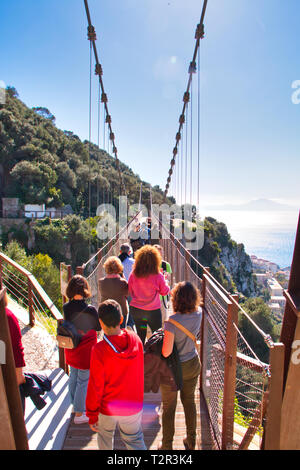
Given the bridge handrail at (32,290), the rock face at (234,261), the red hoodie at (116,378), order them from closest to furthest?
1. the red hoodie at (116,378)
2. the bridge handrail at (32,290)
3. the rock face at (234,261)

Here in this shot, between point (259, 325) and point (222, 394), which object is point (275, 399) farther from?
point (259, 325)

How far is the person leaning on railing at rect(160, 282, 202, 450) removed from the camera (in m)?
1.78

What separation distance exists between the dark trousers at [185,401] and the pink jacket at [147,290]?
0.68 meters

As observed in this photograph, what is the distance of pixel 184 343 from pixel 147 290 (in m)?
0.69

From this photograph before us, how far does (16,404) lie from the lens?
1.32 metres

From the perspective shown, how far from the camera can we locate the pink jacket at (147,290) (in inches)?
95.6

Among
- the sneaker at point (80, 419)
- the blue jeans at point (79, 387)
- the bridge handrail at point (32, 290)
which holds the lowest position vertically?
the sneaker at point (80, 419)

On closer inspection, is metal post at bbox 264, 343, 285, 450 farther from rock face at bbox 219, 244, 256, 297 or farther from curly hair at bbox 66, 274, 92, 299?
rock face at bbox 219, 244, 256, 297

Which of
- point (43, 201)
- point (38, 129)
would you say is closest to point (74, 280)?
point (43, 201)

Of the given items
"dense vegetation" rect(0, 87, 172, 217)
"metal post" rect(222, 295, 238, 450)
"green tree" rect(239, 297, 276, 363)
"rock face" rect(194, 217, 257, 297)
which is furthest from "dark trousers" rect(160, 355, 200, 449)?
"rock face" rect(194, 217, 257, 297)

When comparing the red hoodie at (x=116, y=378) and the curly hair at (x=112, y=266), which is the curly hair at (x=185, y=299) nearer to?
the red hoodie at (x=116, y=378)
